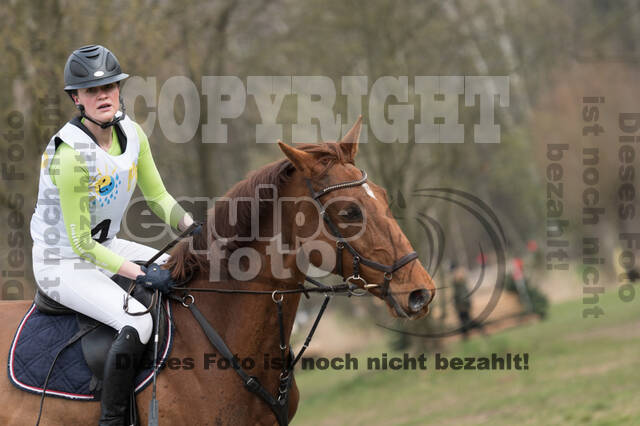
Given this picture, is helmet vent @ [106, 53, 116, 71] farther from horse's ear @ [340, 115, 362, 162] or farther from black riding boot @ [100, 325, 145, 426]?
black riding boot @ [100, 325, 145, 426]

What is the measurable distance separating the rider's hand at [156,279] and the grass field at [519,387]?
5695mm

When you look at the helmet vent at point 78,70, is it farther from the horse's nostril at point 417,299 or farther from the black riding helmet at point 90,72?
the horse's nostril at point 417,299

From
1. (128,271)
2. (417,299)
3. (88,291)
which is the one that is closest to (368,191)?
(417,299)

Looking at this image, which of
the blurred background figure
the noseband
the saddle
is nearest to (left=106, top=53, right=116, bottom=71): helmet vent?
the saddle

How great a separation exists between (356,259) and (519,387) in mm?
9239

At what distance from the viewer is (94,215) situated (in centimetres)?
448

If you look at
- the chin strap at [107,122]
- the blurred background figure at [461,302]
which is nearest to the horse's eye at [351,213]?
the chin strap at [107,122]

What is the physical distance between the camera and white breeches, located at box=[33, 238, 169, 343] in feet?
14.0

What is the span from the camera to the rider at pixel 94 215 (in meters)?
4.21

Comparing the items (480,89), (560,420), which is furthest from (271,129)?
(560,420)

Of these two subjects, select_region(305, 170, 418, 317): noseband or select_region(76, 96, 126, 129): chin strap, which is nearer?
select_region(305, 170, 418, 317): noseband

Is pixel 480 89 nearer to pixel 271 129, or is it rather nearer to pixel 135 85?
pixel 271 129

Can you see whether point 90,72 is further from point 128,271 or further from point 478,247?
point 478,247

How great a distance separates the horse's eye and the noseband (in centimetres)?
8
